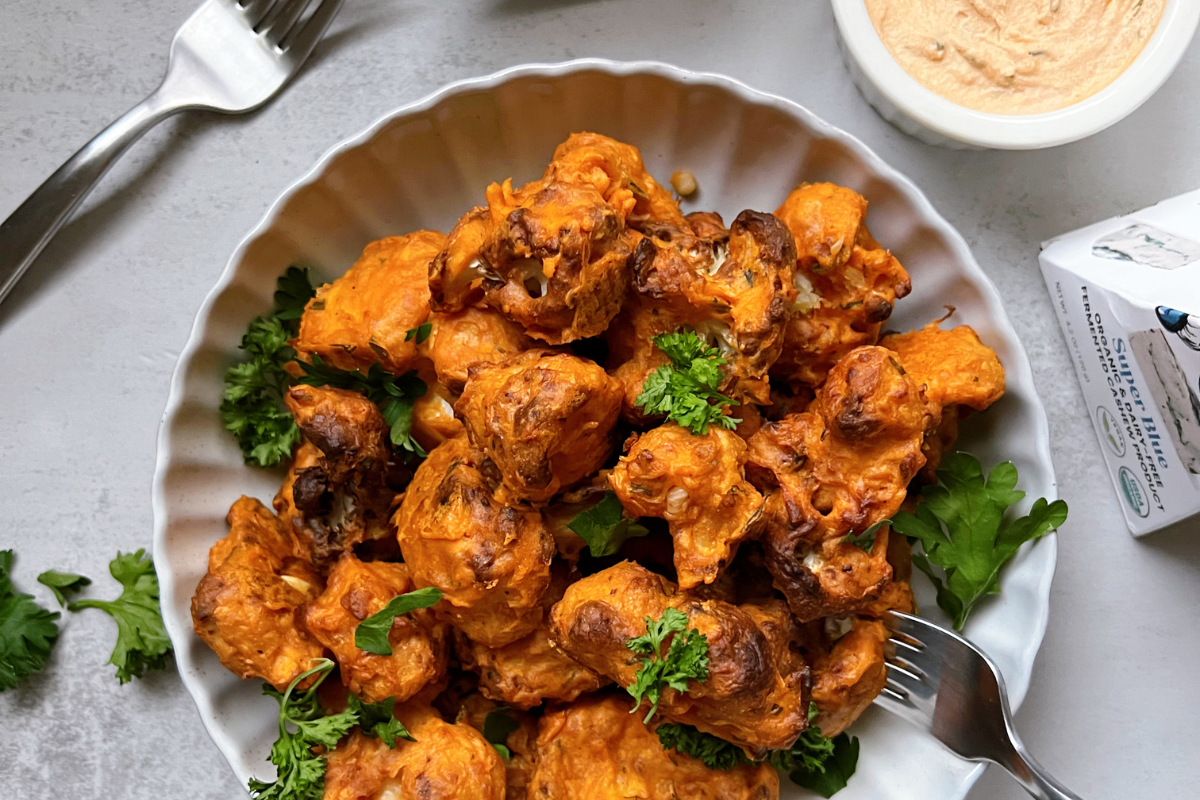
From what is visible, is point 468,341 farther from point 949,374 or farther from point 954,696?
point 954,696

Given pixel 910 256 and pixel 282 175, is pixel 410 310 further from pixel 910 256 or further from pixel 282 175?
pixel 910 256

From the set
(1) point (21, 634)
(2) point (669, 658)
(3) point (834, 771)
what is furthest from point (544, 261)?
(1) point (21, 634)

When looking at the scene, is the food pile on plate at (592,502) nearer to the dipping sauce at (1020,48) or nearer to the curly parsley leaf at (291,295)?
the curly parsley leaf at (291,295)

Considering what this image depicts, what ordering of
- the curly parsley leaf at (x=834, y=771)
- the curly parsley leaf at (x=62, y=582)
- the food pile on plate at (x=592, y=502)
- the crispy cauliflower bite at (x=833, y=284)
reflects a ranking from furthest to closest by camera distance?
the curly parsley leaf at (x=62, y=582), the curly parsley leaf at (x=834, y=771), the crispy cauliflower bite at (x=833, y=284), the food pile on plate at (x=592, y=502)

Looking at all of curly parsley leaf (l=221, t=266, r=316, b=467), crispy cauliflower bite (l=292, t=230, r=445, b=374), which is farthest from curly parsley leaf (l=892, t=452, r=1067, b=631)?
curly parsley leaf (l=221, t=266, r=316, b=467)

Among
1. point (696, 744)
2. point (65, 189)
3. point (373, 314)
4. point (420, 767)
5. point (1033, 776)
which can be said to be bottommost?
point (1033, 776)

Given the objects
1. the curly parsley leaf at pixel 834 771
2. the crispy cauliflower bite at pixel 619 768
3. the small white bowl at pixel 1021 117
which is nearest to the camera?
the crispy cauliflower bite at pixel 619 768

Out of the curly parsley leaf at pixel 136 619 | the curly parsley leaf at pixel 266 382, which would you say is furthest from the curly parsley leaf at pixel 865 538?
the curly parsley leaf at pixel 136 619

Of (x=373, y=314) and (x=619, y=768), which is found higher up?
(x=373, y=314)
